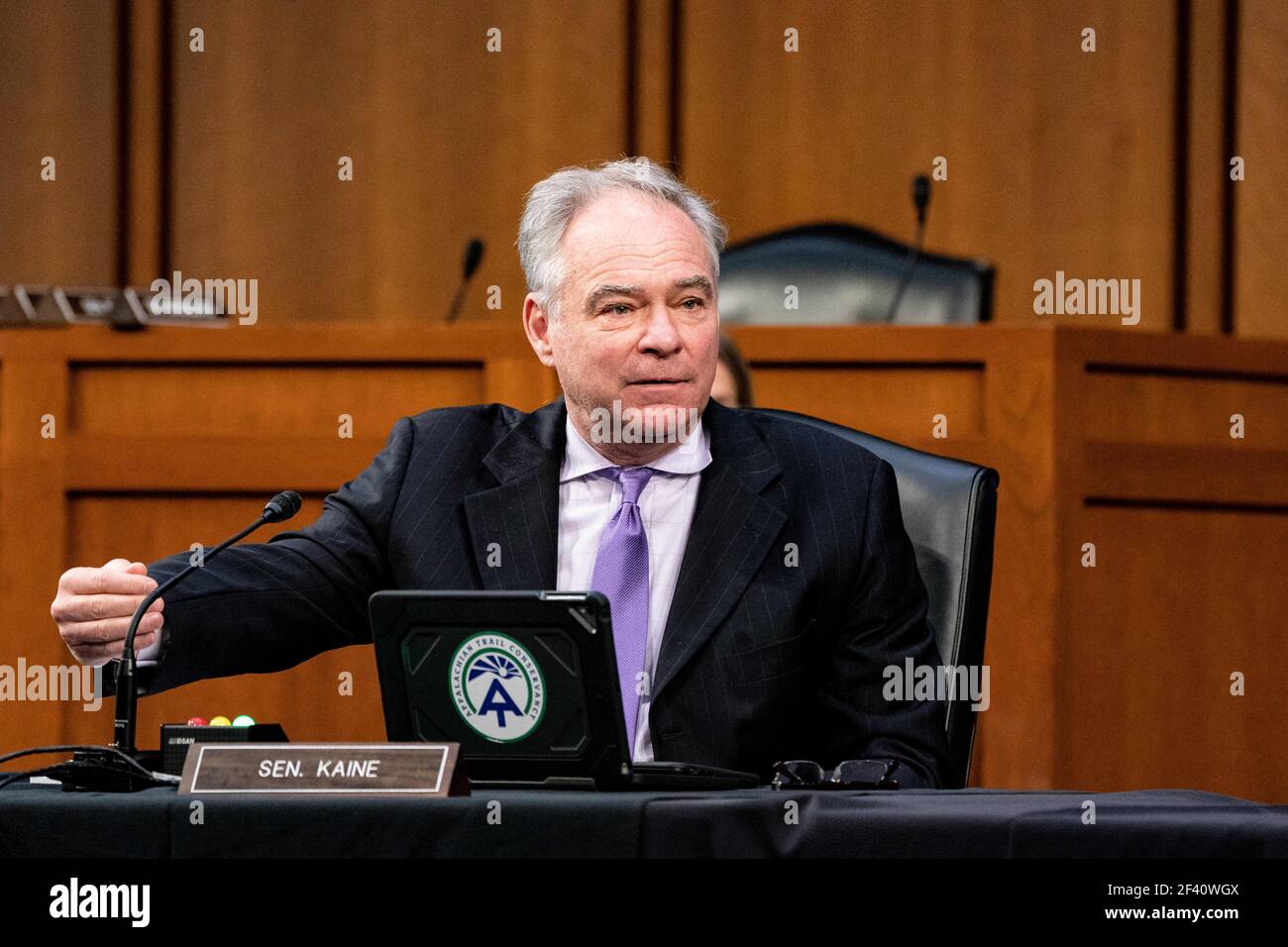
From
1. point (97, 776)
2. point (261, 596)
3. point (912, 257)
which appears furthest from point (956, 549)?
point (912, 257)

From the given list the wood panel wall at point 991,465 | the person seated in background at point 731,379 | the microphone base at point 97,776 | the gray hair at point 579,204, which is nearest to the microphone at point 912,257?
the wood panel wall at point 991,465

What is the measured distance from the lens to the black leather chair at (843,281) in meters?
3.93

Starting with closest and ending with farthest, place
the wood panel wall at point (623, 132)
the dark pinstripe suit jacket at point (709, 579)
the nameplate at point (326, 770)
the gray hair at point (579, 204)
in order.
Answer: the nameplate at point (326, 770) → the dark pinstripe suit jacket at point (709, 579) → the gray hair at point (579, 204) → the wood panel wall at point (623, 132)

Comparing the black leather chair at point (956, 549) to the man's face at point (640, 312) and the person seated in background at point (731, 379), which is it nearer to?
the man's face at point (640, 312)

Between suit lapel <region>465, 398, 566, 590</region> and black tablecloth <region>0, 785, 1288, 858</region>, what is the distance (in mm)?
814

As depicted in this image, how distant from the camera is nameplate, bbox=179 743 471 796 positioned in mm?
1229

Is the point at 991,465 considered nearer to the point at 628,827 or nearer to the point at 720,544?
the point at 720,544

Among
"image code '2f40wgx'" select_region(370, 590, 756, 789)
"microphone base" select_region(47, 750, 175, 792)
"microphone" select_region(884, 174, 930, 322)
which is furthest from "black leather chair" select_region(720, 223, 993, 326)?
"microphone base" select_region(47, 750, 175, 792)

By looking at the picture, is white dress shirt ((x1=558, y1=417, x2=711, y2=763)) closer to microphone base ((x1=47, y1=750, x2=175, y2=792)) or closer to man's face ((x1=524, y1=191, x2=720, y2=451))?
man's face ((x1=524, y1=191, x2=720, y2=451))

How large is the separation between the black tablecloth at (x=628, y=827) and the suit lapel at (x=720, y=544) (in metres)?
0.74

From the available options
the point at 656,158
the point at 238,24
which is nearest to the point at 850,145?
the point at 656,158

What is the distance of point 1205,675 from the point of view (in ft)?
10.4

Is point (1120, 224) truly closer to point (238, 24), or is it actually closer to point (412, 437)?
point (238, 24)

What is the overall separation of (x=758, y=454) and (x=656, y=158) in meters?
3.18
